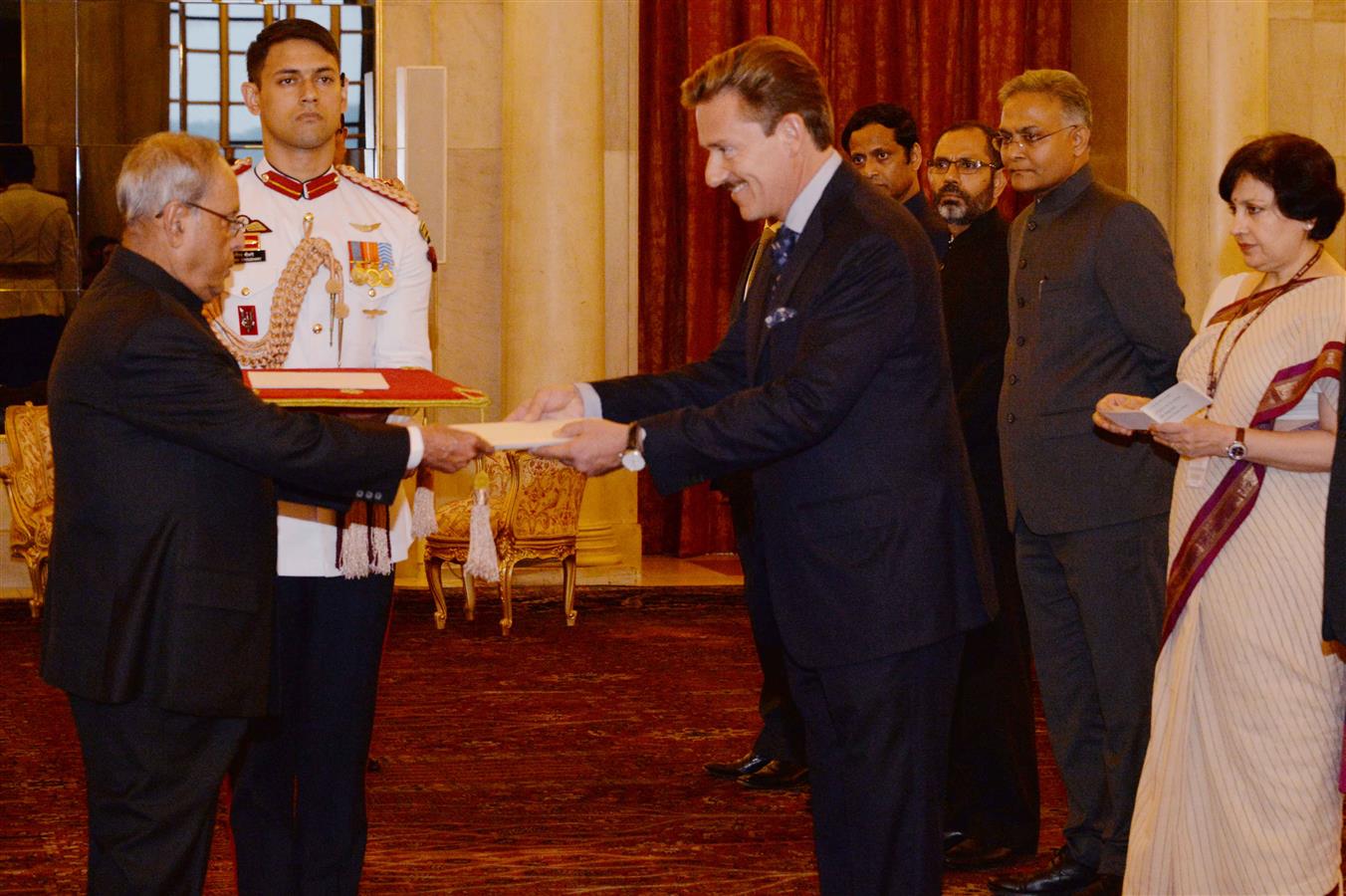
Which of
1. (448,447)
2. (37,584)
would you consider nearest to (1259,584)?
(448,447)

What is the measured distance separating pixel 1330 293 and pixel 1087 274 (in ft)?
2.27

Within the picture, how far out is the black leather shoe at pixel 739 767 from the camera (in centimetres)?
534

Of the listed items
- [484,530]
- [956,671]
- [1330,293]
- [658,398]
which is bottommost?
[956,671]

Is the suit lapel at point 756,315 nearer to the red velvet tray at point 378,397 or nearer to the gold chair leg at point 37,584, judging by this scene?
the red velvet tray at point 378,397

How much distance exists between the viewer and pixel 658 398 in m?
3.52

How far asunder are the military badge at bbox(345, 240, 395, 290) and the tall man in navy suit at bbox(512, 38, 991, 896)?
→ 738 millimetres

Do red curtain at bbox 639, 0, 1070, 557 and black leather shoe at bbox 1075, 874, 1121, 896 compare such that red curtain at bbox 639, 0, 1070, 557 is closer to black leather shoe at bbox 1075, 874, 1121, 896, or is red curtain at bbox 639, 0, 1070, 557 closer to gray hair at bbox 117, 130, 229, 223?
black leather shoe at bbox 1075, 874, 1121, 896

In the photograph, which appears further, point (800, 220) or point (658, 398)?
point (658, 398)

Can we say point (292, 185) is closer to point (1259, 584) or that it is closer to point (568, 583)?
point (1259, 584)

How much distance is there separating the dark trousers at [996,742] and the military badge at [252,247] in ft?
6.95

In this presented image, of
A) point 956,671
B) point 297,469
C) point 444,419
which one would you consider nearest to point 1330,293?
point 956,671

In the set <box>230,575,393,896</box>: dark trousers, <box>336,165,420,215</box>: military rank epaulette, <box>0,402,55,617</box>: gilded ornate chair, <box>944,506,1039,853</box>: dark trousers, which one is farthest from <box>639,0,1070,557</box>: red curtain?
<box>230,575,393,896</box>: dark trousers

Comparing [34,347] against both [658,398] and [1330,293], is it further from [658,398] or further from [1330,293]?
[1330,293]

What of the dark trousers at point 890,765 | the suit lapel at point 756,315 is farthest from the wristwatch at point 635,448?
the dark trousers at point 890,765
